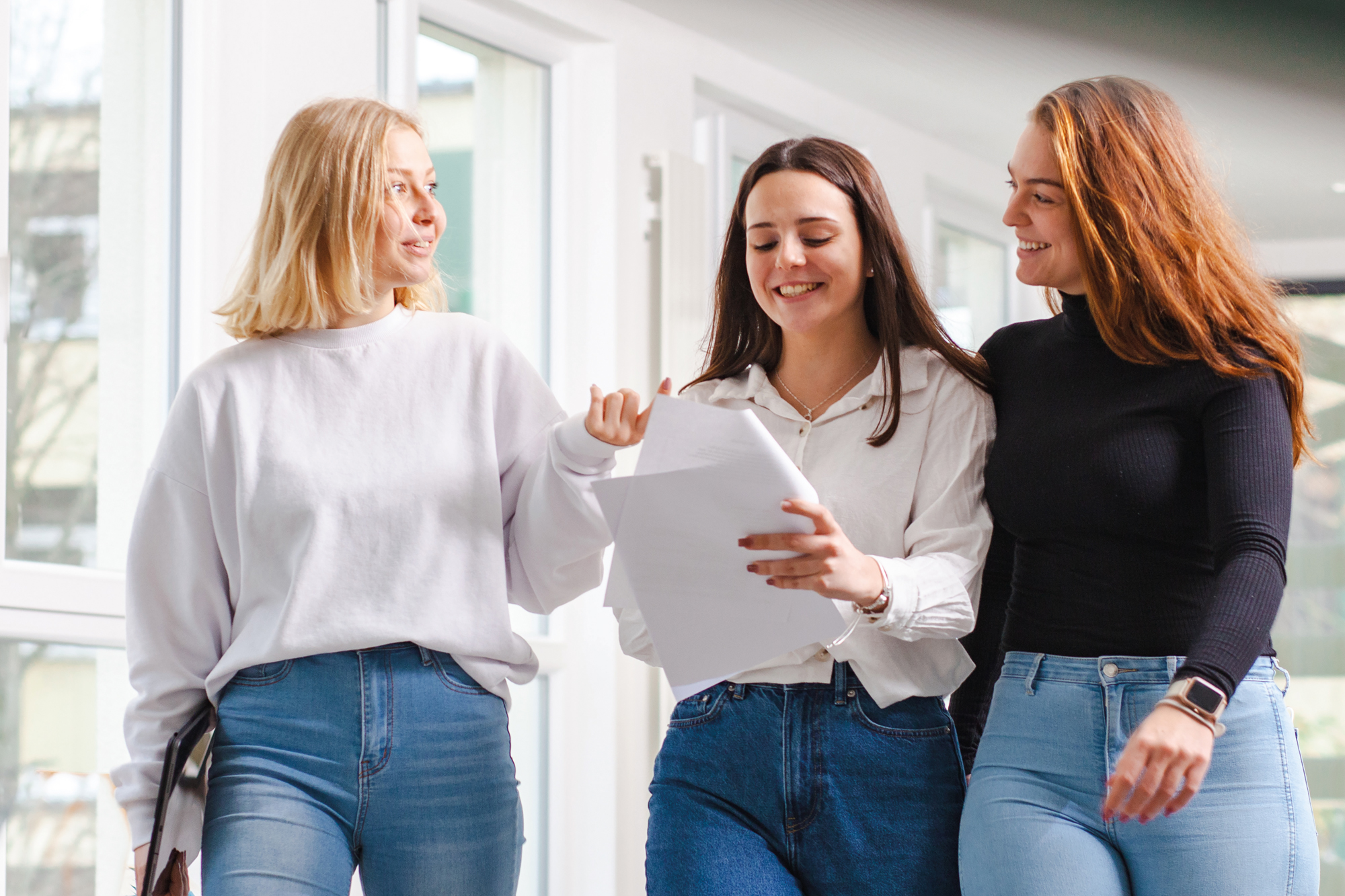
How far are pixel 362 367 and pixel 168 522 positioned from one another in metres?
0.27

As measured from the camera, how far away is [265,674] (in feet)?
4.53

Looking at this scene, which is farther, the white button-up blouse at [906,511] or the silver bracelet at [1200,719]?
the white button-up blouse at [906,511]

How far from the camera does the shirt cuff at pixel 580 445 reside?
1405 millimetres

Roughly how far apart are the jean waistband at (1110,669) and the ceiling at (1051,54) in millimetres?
1985

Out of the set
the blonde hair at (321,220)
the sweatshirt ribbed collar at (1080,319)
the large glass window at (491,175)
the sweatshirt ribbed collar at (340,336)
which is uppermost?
the large glass window at (491,175)

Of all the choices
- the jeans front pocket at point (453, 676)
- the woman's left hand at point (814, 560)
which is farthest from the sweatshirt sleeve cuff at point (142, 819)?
the woman's left hand at point (814, 560)

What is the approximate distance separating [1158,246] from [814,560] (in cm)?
54

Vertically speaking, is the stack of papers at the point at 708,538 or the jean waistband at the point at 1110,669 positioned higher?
the stack of papers at the point at 708,538

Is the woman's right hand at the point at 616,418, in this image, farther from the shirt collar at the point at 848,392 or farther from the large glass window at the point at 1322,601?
the large glass window at the point at 1322,601

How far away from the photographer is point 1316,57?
11.5 ft

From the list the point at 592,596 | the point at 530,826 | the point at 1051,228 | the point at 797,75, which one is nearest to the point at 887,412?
the point at 1051,228

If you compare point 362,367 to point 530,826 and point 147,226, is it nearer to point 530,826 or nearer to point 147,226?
point 147,226

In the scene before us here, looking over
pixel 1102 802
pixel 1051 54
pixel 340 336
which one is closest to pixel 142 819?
pixel 340 336

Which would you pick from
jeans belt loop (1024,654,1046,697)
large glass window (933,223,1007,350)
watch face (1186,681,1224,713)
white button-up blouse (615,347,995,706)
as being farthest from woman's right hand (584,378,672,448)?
large glass window (933,223,1007,350)
